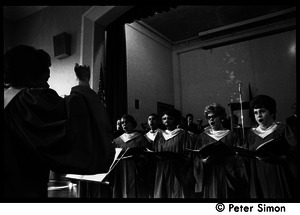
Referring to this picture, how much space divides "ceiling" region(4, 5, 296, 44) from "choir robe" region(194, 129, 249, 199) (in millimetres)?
4048

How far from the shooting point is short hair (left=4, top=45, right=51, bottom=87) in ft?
3.53

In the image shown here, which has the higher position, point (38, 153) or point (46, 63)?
point (46, 63)

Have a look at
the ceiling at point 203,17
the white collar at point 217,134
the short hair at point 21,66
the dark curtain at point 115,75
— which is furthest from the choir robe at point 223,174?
the ceiling at point 203,17

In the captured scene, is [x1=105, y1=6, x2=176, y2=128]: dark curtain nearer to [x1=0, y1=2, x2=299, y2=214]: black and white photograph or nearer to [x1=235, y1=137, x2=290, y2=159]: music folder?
[x1=0, y1=2, x2=299, y2=214]: black and white photograph

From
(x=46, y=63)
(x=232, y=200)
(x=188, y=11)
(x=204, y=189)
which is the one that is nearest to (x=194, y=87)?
(x=188, y=11)

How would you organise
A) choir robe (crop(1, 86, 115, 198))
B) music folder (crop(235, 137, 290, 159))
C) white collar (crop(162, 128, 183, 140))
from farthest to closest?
white collar (crop(162, 128, 183, 140)) < music folder (crop(235, 137, 290, 159)) < choir robe (crop(1, 86, 115, 198))

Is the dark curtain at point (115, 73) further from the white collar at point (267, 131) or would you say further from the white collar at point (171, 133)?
the white collar at point (267, 131)

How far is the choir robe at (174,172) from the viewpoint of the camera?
3010 mm

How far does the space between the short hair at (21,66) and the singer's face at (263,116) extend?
191 centimetres

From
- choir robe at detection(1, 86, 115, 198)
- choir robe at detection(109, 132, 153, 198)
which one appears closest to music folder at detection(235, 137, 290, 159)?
choir robe at detection(1, 86, 115, 198)

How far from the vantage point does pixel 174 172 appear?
3.08 m
